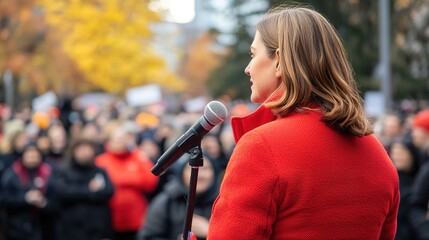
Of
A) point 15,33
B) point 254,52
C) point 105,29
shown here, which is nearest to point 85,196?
point 254,52

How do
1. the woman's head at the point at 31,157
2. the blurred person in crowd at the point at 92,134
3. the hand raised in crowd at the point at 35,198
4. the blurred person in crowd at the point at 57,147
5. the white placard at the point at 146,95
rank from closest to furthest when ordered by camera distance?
1. the hand raised in crowd at the point at 35,198
2. the woman's head at the point at 31,157
3. the blurred person in crowd at the point at 92,134
4. the blurred person in crowd at the point at 57,147
5. the white placard at the point at 146,95

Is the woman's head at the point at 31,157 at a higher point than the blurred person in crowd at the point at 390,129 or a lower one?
higher

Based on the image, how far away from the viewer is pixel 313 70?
114 inches

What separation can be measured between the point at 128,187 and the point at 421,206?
4163 mm

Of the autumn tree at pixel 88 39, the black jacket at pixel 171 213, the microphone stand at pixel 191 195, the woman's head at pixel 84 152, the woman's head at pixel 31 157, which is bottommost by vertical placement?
the autumn tree at pixel 88 39

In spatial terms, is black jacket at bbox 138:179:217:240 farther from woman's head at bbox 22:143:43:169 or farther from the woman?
woman's head at bbox 22:143:43:169

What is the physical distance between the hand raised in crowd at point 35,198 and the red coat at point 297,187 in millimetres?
8144

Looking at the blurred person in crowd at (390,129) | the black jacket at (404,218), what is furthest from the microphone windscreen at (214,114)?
the blurred person in crowd at (390,129)

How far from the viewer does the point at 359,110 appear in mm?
2967

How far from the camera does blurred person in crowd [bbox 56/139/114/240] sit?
400 inches

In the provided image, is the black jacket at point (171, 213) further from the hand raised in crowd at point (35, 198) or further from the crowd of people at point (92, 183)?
the hand raised in crowd at point (35, 198)

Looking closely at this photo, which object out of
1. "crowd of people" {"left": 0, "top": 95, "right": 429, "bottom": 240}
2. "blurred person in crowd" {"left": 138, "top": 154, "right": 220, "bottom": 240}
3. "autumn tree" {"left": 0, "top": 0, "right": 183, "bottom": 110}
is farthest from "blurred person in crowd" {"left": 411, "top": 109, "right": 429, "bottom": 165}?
"autumn tree" {"left": 0, "top": 0, "right": 183, "bottom": 110}

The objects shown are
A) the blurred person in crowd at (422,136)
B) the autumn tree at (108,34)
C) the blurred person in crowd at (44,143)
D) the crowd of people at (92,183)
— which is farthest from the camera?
the autumn tree at (108,34)

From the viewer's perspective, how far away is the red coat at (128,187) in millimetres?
10766
